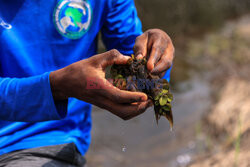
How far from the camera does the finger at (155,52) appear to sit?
124cm

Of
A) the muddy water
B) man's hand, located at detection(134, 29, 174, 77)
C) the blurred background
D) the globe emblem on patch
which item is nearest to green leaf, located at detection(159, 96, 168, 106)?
man's hand, located at detection(134, 29, 174, 77)

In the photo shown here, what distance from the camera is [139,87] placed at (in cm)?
128

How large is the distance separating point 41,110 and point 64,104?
A: 10cm

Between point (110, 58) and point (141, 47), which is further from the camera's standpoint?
point (141, 47)

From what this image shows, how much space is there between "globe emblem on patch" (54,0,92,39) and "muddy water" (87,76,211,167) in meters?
1.69

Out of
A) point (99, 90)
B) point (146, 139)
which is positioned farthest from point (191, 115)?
point (99, 90)

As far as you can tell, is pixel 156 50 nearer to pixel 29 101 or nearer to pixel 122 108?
pixel 122 108

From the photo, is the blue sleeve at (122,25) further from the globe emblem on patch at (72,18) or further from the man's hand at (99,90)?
the man's hand at (99,90)

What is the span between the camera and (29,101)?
122 centimetres

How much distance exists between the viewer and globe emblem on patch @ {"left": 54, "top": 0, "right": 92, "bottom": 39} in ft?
5.06

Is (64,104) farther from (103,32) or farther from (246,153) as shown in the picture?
(246,153)

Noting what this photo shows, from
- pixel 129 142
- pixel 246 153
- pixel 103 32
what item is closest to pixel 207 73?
pixel 129 142

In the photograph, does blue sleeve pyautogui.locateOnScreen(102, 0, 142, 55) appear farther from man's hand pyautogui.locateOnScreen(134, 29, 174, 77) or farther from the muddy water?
the muddy water

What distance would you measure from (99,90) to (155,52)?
369mm
